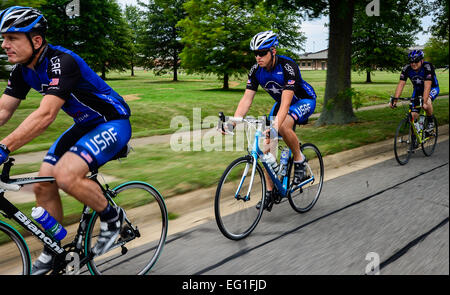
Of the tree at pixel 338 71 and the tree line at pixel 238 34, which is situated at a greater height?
the tree line at pixel 238 34

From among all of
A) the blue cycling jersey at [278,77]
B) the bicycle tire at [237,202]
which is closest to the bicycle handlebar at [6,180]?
the bicycle tire at [237,202]

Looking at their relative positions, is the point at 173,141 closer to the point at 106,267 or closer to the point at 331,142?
the point at 331,142

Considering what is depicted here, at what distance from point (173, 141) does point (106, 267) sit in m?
A: 6.36

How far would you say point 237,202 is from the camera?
4.36 meters

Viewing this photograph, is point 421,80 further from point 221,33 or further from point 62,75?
point 221,33

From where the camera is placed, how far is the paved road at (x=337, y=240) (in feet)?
11.8

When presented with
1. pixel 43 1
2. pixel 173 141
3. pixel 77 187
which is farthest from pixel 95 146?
pixel 173 141

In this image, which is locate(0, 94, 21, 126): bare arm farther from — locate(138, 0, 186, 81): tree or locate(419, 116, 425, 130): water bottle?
locate(138, 0, 186, 81): tree

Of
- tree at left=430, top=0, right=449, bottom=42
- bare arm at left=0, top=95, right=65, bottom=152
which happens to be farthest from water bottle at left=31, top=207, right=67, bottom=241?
tree at left=430, top=0, right=449, bottom=42

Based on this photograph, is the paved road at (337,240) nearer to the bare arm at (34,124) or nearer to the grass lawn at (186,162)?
the grass lawn at (186,162)

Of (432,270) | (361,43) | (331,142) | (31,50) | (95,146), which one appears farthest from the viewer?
(361,43)

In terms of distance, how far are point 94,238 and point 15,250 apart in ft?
1.97

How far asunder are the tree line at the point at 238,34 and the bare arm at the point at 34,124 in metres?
4.26

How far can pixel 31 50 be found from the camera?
2.78 metres
